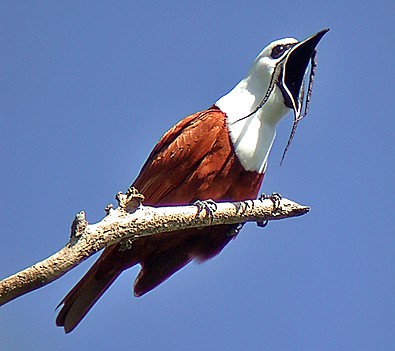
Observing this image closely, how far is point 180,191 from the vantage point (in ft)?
14.0

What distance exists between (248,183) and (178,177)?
421 mm

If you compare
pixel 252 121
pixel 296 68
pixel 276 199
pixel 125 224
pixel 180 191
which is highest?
pixel 296 68

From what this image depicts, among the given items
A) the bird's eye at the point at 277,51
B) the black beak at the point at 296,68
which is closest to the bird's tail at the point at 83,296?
the black beak at the point at 296,68

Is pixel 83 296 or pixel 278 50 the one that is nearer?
pixel 83 296

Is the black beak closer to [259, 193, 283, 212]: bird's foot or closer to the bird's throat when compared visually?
the bird's throat

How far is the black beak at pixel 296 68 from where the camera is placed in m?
4.53

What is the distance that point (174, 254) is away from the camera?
4469mm

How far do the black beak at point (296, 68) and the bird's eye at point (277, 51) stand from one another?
0.13 m

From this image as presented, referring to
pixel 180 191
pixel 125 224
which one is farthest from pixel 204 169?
pixel 125 224

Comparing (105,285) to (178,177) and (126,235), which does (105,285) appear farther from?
(126,235)

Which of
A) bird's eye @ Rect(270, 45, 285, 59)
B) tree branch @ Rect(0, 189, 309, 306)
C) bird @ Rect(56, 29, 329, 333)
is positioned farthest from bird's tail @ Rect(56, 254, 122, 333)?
bird's eye @ Rect(270, 45, 285, 59)

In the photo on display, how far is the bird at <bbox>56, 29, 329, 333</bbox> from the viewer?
167 inches

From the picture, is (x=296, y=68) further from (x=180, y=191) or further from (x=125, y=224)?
(x=125, y=224)

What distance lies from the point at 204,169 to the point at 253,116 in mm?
514
